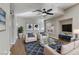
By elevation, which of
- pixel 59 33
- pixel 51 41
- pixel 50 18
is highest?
pixel 50 18

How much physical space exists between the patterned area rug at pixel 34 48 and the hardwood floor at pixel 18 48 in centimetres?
9

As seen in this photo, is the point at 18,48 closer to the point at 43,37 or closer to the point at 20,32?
the point at 20,32

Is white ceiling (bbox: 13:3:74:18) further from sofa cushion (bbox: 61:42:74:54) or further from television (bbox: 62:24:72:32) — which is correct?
sofa cushion (bbox: 61:42:74:54)

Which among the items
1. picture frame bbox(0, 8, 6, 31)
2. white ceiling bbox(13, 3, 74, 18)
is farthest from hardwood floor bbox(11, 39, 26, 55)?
white ceiling bbox(13, 3, 74, 18)

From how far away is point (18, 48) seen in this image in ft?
7.77

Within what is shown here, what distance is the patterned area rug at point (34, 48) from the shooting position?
2.31 m

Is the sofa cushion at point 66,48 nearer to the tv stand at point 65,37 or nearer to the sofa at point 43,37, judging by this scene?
the tv stand at point 65,37

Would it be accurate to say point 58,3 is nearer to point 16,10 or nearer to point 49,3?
point 49,3
